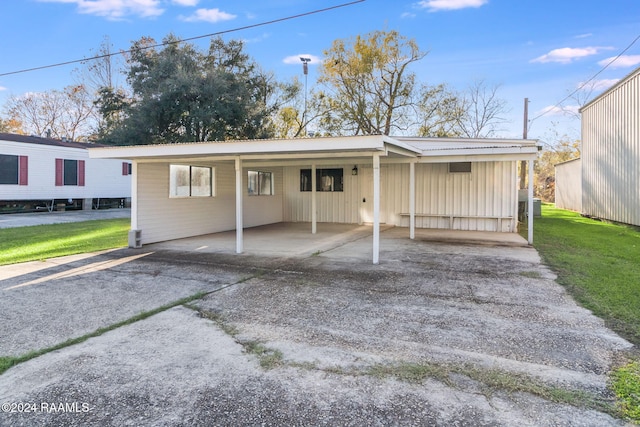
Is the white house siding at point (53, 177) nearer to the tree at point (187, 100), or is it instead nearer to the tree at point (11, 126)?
the tree at point (187, 100)

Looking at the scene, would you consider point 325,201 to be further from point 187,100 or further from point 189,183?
point 187,100

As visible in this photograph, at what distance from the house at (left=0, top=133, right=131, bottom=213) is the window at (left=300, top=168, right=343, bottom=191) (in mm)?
10928

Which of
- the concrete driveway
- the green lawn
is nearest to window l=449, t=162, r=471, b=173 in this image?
the green lawn

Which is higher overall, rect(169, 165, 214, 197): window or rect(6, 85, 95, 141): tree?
rect(6, 85, 95, 141): tree

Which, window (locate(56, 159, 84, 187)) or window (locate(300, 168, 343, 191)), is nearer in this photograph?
window (locate(300, 168, 343, 191))

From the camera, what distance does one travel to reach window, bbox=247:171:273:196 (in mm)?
12688

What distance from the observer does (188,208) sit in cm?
1014

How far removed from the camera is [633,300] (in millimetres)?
4379

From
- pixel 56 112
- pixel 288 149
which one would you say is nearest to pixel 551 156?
pixel 288 149


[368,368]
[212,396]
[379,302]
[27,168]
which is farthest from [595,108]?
[27,168]

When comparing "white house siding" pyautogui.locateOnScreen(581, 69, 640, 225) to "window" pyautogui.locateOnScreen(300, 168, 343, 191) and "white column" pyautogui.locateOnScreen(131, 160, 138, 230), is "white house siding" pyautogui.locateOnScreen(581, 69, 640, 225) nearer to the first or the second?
"window" pyautogui.locateOnScreen(300, 168, 343, 191)

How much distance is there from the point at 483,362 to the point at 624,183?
1204cm

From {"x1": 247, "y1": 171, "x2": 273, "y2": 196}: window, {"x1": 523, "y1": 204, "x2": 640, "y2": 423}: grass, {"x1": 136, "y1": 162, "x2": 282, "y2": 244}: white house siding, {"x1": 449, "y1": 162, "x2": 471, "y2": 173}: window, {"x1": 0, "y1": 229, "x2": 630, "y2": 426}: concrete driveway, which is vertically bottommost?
{"x1": 0, "y1": 229, "x2": 630, "y2": 426}: concrete driveway

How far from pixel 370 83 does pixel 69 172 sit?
1645 centimetres
